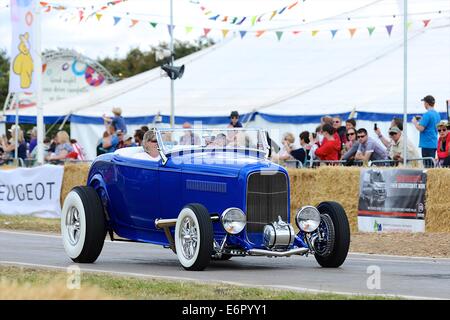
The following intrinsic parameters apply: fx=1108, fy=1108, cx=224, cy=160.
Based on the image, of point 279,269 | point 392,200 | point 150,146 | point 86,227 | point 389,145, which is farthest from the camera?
point 389,145

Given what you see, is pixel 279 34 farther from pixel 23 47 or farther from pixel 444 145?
pixel 444 145

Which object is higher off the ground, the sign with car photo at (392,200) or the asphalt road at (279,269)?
the sign with car photo at (392,200)

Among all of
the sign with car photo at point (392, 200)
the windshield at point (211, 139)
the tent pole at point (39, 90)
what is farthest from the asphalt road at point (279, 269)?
the tent pole at point (39, 90)

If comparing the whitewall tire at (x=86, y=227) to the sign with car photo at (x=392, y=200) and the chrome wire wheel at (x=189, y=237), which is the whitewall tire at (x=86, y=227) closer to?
the chrome wire wheel at (x=189, y=237)

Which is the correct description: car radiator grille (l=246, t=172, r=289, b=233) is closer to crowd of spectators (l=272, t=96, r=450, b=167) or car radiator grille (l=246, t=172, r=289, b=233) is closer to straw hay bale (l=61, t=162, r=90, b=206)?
crowd of spectators (l=272, t=96, r=450, b=167)

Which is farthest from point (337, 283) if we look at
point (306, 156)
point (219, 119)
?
point (219, 119)

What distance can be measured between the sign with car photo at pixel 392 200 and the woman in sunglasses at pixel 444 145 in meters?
1.51

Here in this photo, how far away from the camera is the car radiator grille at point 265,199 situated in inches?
496

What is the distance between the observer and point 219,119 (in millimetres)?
29469

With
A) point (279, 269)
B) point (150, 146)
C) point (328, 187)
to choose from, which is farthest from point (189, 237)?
point (328, 187)

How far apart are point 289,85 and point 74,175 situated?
8.74 metres

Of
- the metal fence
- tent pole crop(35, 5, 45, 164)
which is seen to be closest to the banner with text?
tent pole crop(35, 5, 45, 164)

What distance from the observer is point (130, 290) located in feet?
32.4
